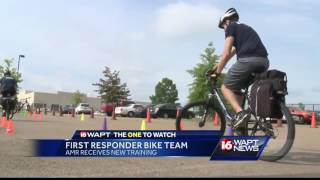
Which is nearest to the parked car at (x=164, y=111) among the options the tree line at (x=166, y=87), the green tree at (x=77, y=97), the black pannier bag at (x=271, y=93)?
the tree line at (x=166, y=87)

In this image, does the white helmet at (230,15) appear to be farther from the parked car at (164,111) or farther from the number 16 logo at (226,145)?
the parked car at (164,111)

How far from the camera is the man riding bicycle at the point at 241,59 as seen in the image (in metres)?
7.64

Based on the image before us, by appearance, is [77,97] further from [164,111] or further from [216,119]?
[216,119]

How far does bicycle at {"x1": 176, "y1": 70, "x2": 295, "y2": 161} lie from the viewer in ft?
23.3

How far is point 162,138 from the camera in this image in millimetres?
6203

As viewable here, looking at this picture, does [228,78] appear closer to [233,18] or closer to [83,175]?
[233,18]

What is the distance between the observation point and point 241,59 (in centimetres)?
768

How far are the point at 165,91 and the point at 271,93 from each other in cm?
13470

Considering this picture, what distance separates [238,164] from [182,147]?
1057 mm

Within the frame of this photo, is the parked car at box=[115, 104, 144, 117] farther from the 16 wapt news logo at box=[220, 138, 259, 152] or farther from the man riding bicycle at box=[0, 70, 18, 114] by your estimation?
the 16 wapt news logo at box=[220, 138, 259, 152]

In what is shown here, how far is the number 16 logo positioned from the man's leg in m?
1.42

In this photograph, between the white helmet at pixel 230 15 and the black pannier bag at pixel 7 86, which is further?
the black pannier bag at pixel 7 86

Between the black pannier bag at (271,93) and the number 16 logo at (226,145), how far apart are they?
0.98 metres

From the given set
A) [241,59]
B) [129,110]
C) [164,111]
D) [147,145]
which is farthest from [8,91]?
[129,110]
